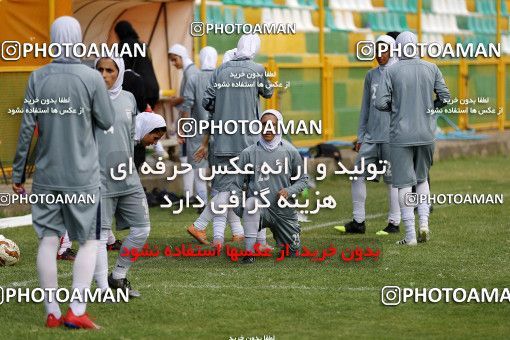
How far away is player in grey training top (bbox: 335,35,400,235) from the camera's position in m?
15.4

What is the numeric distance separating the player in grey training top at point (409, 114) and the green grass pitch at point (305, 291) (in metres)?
0.48

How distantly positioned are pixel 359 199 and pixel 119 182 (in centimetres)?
519

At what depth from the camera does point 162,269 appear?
41.9 feet

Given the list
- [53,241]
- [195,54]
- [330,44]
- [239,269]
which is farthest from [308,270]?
[330,44]

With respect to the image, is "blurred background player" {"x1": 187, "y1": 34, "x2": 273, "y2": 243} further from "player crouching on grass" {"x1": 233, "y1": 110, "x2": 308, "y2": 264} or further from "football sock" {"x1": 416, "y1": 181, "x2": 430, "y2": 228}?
"football sock" {"x1": 416, "y1": 181, "x2": 430, "y2": 228}

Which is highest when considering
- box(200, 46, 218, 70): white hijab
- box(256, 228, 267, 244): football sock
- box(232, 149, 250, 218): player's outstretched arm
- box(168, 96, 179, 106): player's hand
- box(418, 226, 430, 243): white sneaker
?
box(200, 46, 218, 70): white hijab

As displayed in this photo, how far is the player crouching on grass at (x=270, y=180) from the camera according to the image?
43.1 feet

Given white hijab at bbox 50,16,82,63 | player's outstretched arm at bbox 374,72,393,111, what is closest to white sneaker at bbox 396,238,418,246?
player's outstretched arm at bbox 374,72,393,111

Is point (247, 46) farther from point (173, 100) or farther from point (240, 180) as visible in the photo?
point (173, 100)

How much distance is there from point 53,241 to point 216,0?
13.3 m

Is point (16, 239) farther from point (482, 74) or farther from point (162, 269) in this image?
point (482, 74)

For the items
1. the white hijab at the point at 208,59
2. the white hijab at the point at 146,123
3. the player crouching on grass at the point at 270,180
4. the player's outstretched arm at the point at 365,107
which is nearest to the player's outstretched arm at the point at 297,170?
the player crouching on grass at the point at 270,180

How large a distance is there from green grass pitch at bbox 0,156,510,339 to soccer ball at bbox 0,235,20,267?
82 mm

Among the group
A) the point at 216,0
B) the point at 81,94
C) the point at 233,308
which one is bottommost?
the point at 233,308
